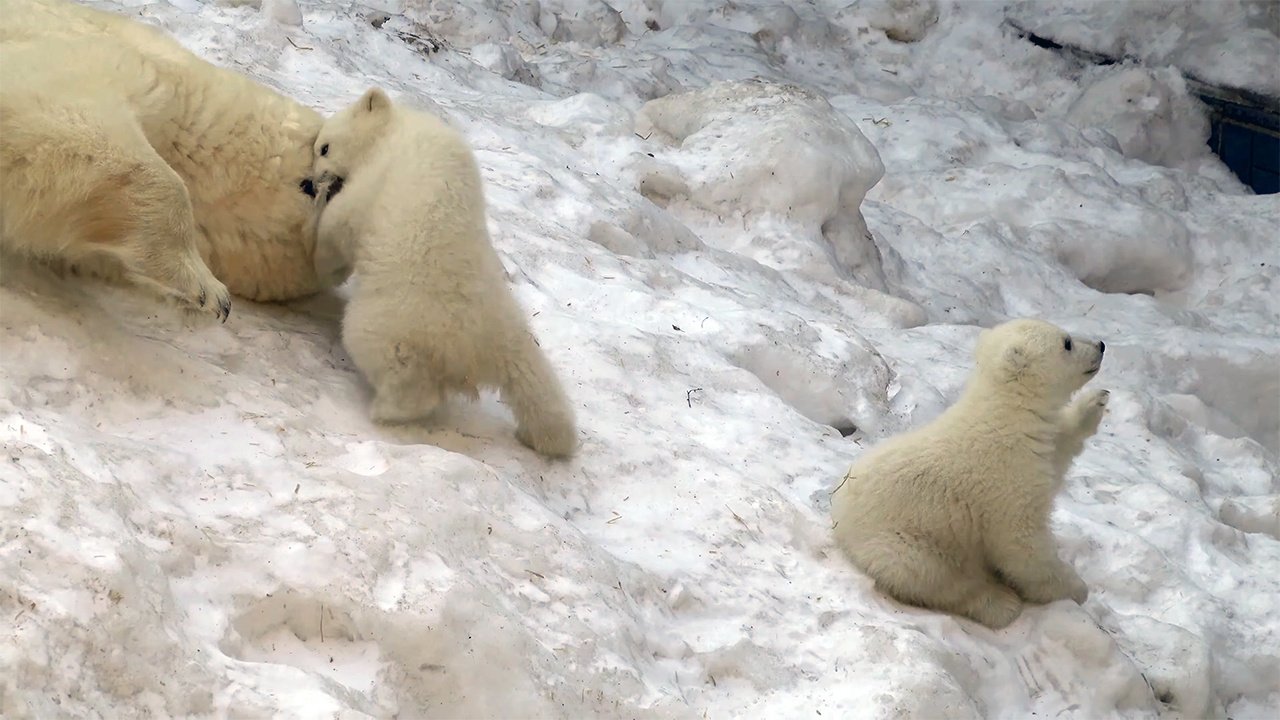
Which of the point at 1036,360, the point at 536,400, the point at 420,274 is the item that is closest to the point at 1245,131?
the point at 1036,360

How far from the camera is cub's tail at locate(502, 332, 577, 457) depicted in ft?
16.4

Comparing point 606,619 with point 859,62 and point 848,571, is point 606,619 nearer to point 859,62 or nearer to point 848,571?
point 848,571

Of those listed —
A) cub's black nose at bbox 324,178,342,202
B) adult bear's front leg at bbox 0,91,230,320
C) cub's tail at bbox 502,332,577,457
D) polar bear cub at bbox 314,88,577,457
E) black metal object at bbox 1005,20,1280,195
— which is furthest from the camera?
black metal object at bbox 1005,20,1280,195

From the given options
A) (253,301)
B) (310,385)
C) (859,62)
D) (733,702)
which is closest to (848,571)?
(733,702)

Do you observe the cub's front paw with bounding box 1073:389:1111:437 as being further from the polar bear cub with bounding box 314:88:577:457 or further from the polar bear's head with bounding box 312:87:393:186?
the polar bear's head with bounding box 312:87:393:186

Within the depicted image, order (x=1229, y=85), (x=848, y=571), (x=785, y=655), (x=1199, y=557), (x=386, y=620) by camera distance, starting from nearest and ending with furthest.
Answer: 1. (x=386, y=620)
2. (x=785, y=655)
3. (x=848, y=571)
4. (x=1199, y=557)
5. (x=1229, y=85)

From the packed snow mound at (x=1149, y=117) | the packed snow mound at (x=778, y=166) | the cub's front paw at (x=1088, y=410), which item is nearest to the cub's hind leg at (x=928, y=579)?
the cub's front paw at (x=1088, y=410)

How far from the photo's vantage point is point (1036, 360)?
522 cm

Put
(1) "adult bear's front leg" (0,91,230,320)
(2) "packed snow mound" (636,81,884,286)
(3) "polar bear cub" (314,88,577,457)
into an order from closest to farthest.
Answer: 1. (1) "adult bear's front leg" (0,91,230,320)
2. (3) "polar bear cub" (314,88,577,457)
3. (2) "packed snow mound" (636,81,884,286)

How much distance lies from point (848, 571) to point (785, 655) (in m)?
0.73

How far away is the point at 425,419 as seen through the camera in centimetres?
502

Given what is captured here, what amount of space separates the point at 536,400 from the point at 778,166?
175 inches

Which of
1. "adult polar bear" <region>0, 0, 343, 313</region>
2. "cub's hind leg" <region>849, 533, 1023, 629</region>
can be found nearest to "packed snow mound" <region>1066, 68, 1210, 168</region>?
"cub's hind leg" <region>849, 533, 1023, 629</region>

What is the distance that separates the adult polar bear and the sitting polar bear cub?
2.28 meters
